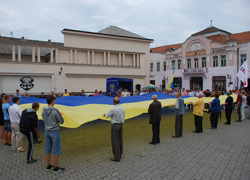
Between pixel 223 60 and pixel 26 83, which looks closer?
pixel 26 83

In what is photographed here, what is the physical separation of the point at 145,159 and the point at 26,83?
844 inches

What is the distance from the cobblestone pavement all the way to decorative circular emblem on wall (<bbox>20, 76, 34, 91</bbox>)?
16.9 m

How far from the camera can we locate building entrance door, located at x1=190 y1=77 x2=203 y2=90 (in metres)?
36.0

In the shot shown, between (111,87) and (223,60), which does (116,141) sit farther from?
(223,60)

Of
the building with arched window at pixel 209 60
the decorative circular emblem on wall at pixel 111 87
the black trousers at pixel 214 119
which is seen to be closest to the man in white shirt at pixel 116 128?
the black trousers at pixel 214 119

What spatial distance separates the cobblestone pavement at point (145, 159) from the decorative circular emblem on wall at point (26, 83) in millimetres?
16917

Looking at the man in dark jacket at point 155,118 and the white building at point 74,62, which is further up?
the white building at point 74,62

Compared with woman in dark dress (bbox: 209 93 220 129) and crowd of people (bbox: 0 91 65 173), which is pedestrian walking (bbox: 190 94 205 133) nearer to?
woman in dark dress (bbox: 209 93 220 129)

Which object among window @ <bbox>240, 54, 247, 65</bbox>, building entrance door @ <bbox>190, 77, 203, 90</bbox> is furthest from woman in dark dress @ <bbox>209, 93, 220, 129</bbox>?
building entrance door @ <bbox>190, 77, 203, 90</bbox>

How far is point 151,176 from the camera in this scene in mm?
4828

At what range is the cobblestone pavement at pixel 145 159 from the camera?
4.94 m

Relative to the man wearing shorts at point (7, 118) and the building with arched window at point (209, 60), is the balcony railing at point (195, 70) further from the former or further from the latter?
the man wearing shorts at point (7, 118)

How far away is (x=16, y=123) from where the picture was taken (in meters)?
6.48

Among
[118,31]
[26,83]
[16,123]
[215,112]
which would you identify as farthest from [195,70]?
[16,123]
